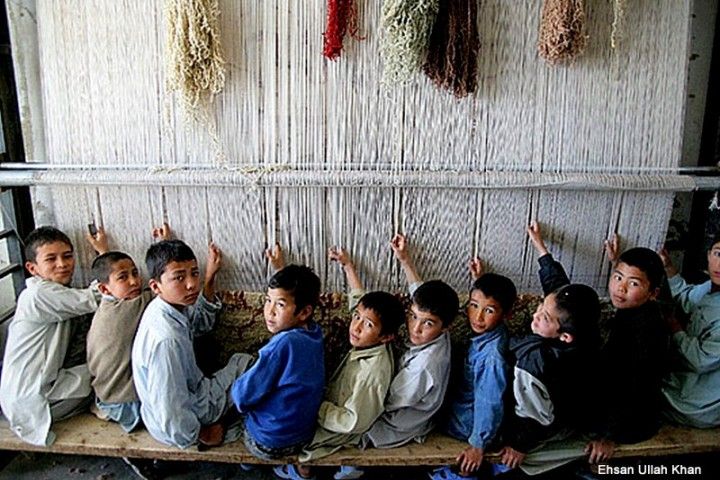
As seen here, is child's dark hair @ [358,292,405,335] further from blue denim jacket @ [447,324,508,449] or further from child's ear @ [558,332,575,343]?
child's ear @ [558,332,575,343]

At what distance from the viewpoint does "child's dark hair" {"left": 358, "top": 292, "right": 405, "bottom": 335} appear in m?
1.92

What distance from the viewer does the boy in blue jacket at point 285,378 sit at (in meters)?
1.85

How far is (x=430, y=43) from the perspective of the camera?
1.99m

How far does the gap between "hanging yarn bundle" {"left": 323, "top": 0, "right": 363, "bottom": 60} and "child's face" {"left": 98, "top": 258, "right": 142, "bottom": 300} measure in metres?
0.96

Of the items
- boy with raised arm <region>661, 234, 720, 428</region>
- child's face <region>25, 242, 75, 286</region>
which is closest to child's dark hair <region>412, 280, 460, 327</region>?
boy with raised arm <region>661, 234, 720, 428</region>

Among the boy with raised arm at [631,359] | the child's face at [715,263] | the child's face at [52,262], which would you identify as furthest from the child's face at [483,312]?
the child's face at [52,262]

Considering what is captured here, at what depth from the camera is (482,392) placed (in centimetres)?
192

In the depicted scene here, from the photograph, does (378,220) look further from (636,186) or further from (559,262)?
(636,186)

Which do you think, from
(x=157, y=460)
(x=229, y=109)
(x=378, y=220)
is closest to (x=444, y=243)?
(x=378, y=220)

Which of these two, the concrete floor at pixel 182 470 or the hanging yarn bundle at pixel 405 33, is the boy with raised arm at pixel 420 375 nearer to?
the concrete floor at pixel 182 470

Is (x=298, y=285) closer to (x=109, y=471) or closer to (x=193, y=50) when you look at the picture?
(x=193, y=50)

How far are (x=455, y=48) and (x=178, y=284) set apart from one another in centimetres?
116

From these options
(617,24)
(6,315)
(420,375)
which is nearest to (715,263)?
(617,24)

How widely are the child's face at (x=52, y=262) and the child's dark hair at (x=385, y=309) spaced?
1.05 metres
